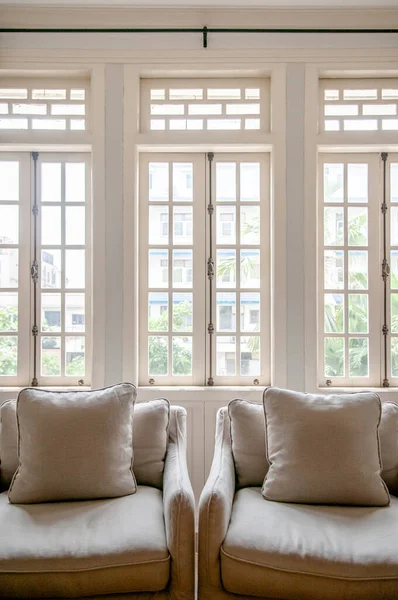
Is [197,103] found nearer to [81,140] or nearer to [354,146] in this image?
[81,140]

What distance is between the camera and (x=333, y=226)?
9.45ft

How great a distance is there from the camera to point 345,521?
1.78m

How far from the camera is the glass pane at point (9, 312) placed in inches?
112

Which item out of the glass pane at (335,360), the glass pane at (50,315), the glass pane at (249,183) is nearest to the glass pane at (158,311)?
the glass pane at (50,315)

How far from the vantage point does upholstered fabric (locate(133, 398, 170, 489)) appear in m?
2.12

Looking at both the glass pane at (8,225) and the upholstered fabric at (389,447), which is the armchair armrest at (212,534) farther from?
the glass pane at (8,225)

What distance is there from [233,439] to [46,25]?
8.46ft

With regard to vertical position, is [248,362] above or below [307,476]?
above

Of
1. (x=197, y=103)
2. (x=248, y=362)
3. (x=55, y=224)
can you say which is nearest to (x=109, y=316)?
(x=55, y=224)

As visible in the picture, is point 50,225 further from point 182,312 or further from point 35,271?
point 182,312

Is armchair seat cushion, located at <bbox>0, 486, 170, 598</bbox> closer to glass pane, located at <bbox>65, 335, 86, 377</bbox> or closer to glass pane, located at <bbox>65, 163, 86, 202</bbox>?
glass pane, located at <bbox>65, 335, 86, 377</bbox>

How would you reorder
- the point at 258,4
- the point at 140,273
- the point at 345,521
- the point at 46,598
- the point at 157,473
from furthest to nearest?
the point at 140,273, the point at 258,4, the point at 157,473, the point at 345,521, the point at 46,598

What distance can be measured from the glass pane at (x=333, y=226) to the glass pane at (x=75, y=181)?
60.9 inches

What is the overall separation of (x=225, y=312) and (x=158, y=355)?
0.50m
